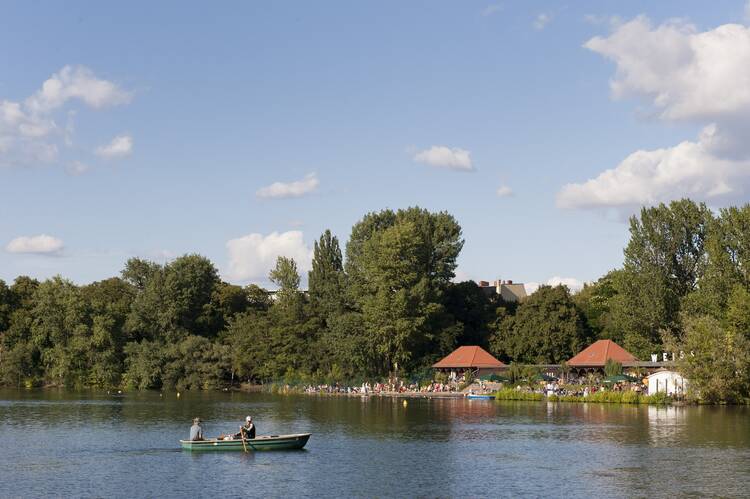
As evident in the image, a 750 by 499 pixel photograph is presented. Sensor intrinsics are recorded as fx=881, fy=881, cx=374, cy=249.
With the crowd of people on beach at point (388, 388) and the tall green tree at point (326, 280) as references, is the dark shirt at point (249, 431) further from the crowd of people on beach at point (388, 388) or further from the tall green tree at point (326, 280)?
the tall green tree at point (326, 280)

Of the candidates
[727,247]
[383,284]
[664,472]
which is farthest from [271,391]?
[664,472]

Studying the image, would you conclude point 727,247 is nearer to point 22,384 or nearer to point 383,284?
point 383,284

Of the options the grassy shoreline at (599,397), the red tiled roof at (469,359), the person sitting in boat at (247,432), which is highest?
the red tiled roof at (469,359)

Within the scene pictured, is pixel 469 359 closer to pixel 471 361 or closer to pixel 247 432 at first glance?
pixel 471 361

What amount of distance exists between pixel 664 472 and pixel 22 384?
105954mm

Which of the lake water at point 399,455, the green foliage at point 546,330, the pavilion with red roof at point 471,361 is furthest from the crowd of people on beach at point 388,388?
the lake water at point 399,455

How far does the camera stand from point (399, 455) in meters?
46.8

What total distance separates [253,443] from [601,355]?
52.5 meters

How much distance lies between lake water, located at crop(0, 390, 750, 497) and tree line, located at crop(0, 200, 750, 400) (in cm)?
1960

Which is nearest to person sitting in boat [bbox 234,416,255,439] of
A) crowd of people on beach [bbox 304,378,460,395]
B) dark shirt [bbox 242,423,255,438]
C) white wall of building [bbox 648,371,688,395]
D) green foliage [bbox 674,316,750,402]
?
dark shirt [bbox 242,423,255,438]

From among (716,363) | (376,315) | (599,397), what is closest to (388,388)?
(376,315)

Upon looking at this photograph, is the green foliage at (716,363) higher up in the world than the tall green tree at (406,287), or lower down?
lower down

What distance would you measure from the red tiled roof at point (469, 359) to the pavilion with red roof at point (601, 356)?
378 inches

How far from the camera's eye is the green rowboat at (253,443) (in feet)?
157
